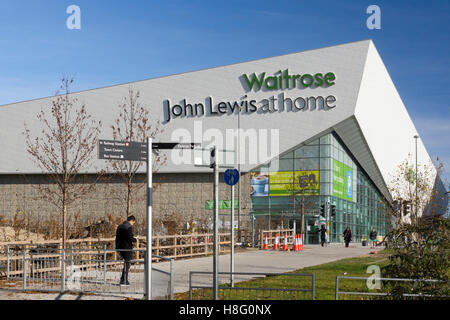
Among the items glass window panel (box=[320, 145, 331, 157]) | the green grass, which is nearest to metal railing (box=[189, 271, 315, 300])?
the green grass

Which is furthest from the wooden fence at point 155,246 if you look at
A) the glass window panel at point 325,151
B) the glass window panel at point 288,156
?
the glass window panel at point 325,151

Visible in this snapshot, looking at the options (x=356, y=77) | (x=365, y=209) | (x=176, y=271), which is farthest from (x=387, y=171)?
(x=176, y=271)

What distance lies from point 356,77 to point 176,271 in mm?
31888

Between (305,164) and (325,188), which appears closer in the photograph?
(325,188)

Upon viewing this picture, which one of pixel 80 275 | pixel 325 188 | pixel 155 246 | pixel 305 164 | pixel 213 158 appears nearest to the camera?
pixel 213 158

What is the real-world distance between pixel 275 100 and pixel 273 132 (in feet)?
8.67

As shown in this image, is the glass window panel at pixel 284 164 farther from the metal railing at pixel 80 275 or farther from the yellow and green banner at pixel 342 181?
the metal railing at pixel 80 275

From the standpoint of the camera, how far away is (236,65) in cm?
5247

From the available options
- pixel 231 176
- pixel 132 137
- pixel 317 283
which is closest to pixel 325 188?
pixel 132 137

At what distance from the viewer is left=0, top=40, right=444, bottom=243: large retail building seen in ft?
163

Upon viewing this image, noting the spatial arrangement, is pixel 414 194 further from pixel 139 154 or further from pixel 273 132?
pixel 139 154

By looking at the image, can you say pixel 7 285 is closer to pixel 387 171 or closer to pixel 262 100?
pixel 262 100

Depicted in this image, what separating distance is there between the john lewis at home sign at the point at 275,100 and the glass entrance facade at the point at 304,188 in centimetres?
333

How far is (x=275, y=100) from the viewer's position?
167ft
